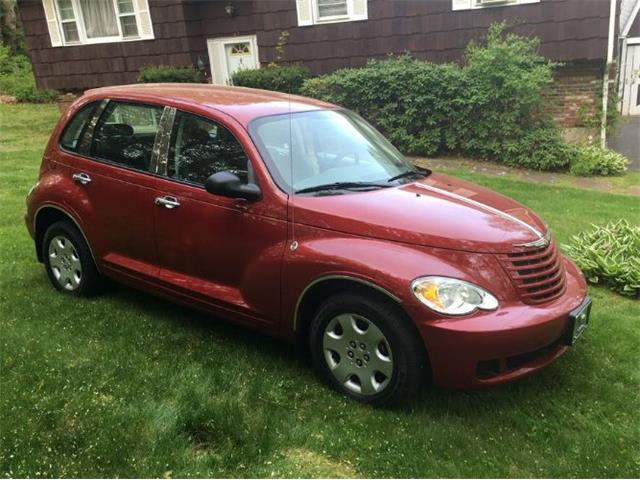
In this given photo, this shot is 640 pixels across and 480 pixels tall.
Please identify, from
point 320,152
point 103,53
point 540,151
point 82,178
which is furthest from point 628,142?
point 103,53

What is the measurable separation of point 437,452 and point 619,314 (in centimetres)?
242

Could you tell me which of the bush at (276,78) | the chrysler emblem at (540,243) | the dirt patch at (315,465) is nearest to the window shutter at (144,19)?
the bush at (276,78)

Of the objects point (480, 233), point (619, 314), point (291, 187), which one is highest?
point (291, 187)

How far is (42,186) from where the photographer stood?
4.77 metres

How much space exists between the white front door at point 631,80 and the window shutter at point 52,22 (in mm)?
16449

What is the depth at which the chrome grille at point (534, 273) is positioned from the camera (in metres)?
3.15

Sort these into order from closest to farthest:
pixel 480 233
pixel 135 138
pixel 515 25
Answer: pixel 480 233 → pixel 135 138 → pixel 515 25

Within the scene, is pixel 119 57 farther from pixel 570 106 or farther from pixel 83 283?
pixel 83 283

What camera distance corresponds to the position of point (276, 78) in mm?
13023

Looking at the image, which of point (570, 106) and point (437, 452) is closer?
point (437, 452)

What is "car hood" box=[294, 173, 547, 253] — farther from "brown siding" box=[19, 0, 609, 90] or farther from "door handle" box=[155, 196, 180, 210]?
"brown siding" box=[19, 0, 609, 90]

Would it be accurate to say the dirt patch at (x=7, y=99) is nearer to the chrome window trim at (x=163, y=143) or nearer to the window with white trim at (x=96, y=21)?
the window with white trim at (x=96, y=21)

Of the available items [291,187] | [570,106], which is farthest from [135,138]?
[570,106]

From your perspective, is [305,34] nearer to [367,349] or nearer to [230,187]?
[230,187]
